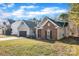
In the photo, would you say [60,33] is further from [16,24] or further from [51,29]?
[16,24]

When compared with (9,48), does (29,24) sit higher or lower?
higher

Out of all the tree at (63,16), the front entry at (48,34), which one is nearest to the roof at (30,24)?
the front entry at (48,34)

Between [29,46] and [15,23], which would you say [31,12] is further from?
[29,46]

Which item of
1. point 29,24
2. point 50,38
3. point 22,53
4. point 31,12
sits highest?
point 31,12

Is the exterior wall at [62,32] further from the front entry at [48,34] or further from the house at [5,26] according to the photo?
the house at [5,26]

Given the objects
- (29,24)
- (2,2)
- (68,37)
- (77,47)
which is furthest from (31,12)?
(77,47)

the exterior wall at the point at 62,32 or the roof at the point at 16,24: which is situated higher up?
the roof at the point at 16,24
